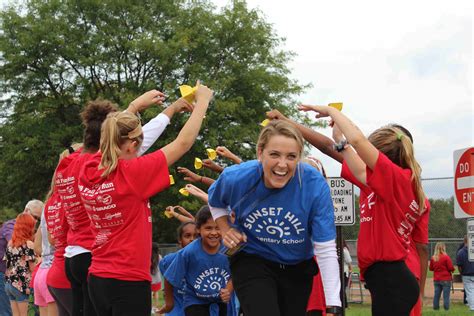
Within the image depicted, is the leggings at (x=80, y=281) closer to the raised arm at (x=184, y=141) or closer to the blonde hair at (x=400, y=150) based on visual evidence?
the raised arm at (x=184, y=141)

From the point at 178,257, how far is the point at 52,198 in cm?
144

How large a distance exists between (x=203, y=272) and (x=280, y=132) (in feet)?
10.1

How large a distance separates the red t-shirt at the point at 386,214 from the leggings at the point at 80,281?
2.14 metres

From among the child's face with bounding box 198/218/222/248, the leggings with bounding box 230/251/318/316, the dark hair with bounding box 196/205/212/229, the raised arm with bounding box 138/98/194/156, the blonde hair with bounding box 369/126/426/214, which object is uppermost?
the raised arm with bounding box 138/98/194/156

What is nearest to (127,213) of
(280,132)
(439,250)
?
(280,132)

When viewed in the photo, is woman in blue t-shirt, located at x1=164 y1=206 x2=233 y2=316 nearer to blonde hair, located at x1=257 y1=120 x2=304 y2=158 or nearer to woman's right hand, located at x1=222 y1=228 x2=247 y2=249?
woman's right hand, located at x1=222 y1=228 x2=247 y2=249

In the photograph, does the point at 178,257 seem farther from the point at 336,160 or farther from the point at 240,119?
the point at 240,119

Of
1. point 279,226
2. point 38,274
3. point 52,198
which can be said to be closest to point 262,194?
point 279,226

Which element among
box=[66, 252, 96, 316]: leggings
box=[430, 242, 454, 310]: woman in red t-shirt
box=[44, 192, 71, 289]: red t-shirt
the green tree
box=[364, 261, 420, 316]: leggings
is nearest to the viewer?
box=[364, 261, 420, 316]: leggings

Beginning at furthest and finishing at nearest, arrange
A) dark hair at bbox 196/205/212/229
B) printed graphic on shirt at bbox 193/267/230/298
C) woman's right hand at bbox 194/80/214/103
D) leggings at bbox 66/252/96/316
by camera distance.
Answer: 1. dark hair at bbox 196/205/212/229
2. printed graphic on shirt at bbox 193/267/230/298
3. leggings at bbox 66/252/96/316
4. woman's right hand at bbox 194/80/214/103

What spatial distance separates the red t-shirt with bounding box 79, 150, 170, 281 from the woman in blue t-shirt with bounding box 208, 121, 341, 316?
48 centimetres

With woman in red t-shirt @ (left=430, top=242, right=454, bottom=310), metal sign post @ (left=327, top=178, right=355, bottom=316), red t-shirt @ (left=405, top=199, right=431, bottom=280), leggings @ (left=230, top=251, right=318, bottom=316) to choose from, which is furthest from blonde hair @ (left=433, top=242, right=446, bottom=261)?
leggings @ (left=230, top=251, right=318, bottom=316)

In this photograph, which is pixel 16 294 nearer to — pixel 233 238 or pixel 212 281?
pixel 212 281

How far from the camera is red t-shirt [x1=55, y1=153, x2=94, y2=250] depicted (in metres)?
6.38
